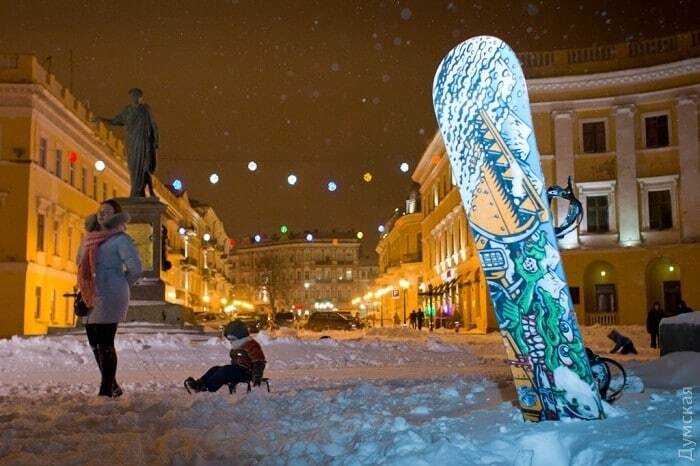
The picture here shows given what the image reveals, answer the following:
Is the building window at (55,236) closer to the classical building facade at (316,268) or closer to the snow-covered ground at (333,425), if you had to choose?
the snow-covered ground at (333,425)

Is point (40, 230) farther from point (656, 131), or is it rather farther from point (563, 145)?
point (656, 131)

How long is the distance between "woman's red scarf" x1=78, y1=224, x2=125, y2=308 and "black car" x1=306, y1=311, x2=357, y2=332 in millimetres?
41945

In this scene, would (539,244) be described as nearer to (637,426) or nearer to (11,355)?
(637,426)

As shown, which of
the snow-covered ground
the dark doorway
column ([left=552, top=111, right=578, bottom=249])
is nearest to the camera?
the snow-covered ground

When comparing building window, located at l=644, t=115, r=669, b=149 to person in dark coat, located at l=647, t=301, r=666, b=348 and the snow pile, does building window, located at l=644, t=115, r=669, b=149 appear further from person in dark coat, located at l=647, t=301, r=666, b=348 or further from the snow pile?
the snow pile

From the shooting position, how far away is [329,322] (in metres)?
50.8

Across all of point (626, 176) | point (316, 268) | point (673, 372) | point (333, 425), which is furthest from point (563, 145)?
point (316, 268)

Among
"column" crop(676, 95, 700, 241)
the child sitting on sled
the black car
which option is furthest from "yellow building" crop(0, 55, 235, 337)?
the child sitting on sled

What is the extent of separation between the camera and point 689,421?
4.79m

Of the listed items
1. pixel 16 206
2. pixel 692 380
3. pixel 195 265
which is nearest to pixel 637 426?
pixel 692 380

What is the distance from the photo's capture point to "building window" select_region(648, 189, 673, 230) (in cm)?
4144

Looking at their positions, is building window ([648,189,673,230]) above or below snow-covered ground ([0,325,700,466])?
above

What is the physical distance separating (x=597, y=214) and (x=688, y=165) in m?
5.02

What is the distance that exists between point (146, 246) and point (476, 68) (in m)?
16.5
